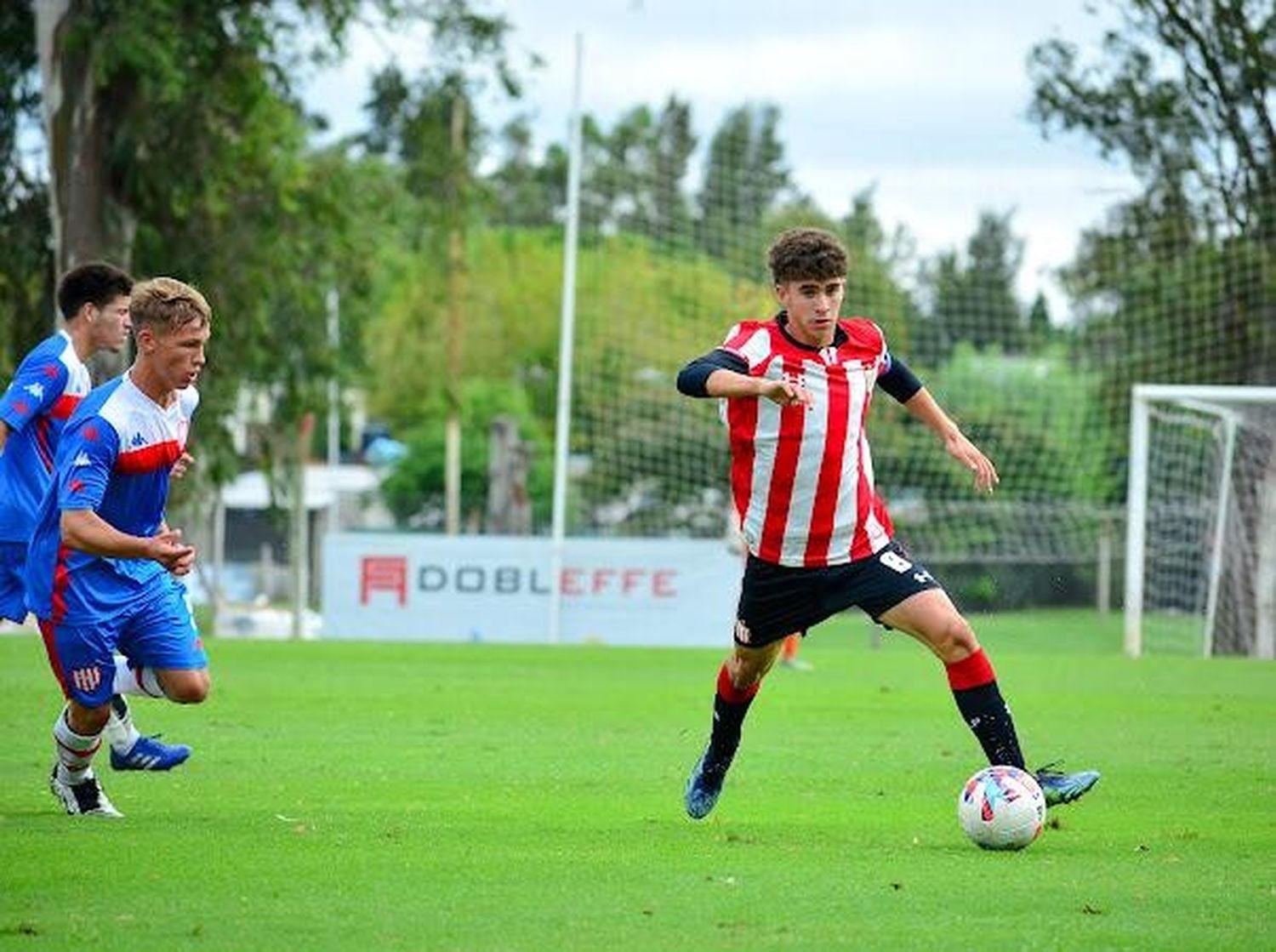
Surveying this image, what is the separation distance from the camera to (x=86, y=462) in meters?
9.81

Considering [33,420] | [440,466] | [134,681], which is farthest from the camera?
[440,466]

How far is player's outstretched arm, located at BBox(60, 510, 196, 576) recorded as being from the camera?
9.40 m

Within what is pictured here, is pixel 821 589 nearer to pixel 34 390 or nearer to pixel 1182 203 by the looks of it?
pixel 34 390

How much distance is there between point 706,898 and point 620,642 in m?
23.3

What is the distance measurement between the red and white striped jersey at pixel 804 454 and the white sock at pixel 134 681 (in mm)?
2545

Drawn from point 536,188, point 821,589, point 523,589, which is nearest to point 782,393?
point 821,589

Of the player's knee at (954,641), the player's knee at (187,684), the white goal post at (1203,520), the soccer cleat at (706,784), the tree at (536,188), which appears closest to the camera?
the player's knee at (954,641)

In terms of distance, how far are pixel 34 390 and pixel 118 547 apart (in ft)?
8.97

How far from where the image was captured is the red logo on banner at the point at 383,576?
101 feet

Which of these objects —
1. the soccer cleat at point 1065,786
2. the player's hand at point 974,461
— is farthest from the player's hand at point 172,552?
the soccer cleat at point 1065,786

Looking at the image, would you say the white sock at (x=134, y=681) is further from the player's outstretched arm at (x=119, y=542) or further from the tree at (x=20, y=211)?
the tree at (x=20, y=211)

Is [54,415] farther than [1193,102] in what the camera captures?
No

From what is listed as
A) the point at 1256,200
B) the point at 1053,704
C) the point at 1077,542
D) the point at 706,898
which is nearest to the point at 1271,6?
the point at 1256,200

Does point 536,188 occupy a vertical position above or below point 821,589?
above
